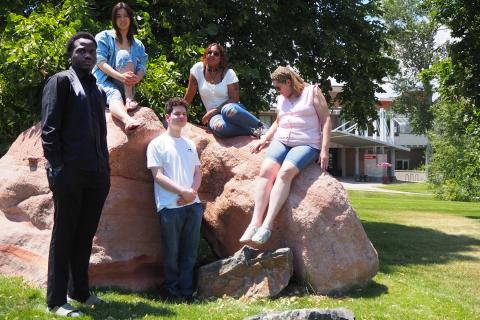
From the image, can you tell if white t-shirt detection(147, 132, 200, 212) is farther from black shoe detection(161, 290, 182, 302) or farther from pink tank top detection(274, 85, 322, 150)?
pink tank top detection(274, 85, 322, 150)

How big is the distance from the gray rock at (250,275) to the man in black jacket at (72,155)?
5.68 ft

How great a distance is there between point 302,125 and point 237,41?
632 cm

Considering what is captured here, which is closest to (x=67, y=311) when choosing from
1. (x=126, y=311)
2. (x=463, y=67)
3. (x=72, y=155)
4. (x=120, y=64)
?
(x=126, y=311)

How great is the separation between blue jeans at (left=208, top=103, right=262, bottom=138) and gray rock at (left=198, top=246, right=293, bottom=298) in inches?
67.7

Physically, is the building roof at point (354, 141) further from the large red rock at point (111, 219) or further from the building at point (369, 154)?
the large red rock at point (111, 219)

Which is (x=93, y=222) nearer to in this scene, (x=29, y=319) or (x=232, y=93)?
(x=29, y=319)

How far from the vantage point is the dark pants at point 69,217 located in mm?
4957

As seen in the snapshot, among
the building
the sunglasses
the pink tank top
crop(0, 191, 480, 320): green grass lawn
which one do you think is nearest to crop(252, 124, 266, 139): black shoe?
the pink tank top

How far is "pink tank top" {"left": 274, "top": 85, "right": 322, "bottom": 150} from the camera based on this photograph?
6539 millimetres

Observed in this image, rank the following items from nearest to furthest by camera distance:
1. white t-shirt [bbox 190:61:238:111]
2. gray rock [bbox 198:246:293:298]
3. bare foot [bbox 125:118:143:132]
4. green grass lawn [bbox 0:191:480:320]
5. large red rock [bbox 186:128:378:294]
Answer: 1. green grass lawn [bbox 0:191:480:320]
2. gray rock [bbox 198:246:293:298]
3. large red rock [bbox 186:128:378:294]
4. bare foot [bbox 125:118:143:132]
5. white t-shirt [bbox 190:61:238:111]

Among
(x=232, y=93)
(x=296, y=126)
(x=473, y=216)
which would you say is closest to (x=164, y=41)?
(x=232, y=93)

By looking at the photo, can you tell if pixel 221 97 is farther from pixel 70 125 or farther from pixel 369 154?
pixel 369 154

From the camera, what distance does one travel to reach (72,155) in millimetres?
4941

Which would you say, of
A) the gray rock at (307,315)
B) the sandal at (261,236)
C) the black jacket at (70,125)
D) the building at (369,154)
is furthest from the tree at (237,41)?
the building at (369,154)
